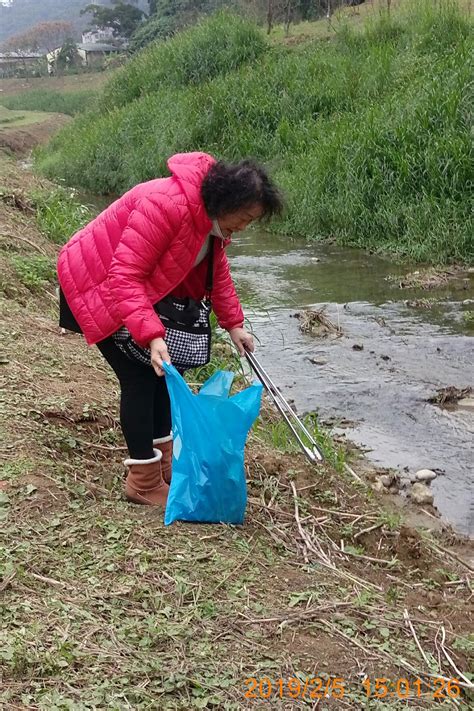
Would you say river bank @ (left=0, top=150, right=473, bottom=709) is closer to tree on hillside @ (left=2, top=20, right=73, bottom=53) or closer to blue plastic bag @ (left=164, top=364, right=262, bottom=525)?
blue plastic bag @ (left=164, top=364, right=262, bottom=525)

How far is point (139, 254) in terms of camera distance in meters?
2.81

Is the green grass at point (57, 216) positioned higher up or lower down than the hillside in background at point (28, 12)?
lower down

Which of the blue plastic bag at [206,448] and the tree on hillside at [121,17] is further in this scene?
the tree on hillside at [121,17]

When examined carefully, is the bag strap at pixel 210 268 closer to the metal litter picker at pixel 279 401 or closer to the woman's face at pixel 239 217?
the woman's face at pixel 239 217

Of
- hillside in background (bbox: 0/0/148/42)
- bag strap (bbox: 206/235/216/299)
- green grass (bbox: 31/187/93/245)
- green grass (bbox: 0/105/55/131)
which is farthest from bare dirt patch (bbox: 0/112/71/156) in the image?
hillside in background (bbox: 0/0/148/42)

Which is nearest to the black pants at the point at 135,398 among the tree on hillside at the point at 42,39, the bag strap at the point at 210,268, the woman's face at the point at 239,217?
the bag strap at the point at 210,268

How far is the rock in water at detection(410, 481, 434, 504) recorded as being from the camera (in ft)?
13.4

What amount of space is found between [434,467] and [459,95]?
732 cm

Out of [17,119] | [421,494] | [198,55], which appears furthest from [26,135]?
[421,494]

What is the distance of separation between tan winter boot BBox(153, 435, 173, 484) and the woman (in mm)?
129

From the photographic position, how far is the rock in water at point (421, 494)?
13.4ft

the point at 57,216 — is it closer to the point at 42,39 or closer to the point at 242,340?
the point at 242,340

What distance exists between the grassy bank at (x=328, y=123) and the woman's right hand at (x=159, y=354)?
6612 millimetres

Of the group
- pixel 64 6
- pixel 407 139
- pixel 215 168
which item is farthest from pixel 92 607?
pixel 64 6
